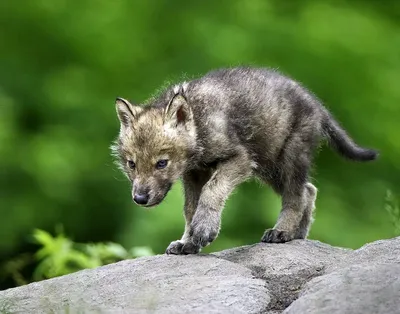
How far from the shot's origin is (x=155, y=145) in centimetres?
585

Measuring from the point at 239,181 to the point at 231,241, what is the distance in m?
3.08

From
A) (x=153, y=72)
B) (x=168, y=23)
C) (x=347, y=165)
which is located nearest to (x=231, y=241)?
(x=347, y=165)

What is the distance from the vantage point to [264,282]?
4.61 meters

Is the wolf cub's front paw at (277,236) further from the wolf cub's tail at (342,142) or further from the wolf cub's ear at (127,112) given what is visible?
the wolf cub's ear at (127,112)

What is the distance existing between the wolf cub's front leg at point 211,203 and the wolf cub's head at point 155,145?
0.22m

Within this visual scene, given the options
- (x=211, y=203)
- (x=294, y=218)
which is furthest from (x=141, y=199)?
(x=294, y=218)

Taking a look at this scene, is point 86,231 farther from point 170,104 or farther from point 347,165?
point 170,104

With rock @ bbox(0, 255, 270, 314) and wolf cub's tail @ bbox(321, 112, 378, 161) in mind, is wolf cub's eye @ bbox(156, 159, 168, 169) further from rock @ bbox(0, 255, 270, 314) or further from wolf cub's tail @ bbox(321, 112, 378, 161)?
wolf cub's tail @ bbox(321, 112, 378, 161)

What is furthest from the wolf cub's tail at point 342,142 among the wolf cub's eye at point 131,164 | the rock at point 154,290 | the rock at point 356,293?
the rock at point 356,293

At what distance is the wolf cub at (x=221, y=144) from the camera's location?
5.80 metres

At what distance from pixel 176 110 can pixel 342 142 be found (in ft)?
4.69

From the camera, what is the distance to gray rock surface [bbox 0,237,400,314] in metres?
3.91

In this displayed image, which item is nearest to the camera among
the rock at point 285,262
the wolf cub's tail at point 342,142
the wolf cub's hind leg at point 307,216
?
the rock at point 285,262

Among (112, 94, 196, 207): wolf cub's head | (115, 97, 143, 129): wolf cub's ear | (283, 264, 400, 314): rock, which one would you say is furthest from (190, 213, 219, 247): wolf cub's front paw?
(283, 264, 400, 314): rock
